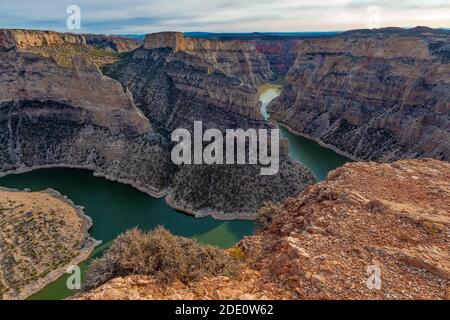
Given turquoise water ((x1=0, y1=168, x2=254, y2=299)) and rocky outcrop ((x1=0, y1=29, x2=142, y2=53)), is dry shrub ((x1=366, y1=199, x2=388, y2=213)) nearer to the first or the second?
turquoise water ((x1=0, y1=168, x2=254, y2=299))

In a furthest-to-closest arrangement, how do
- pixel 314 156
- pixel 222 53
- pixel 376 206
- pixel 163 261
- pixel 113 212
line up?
pixel 222 53
pixel 314 156
pixel 113 212
pixel 376 206
pixel 163 261

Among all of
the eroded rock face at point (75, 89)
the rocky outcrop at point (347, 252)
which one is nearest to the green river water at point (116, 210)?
the eroded rock face at point (75, 89)

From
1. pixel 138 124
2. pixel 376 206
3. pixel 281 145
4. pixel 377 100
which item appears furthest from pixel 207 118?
pixel 376 206

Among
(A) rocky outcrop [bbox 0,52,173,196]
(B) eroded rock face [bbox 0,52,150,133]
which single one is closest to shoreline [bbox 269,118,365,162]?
(A) rocky outcrop [bbox 0,52,173,196]

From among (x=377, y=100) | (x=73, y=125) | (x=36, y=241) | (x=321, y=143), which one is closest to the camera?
(x=36, y=241)

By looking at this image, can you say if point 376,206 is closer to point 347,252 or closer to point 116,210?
point 347,252

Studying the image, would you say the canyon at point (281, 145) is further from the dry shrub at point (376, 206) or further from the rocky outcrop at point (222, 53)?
the rocky outcrop at point (222, 53)
